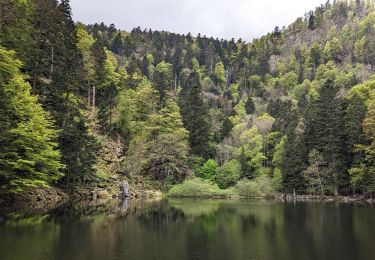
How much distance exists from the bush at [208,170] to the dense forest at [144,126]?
7.5 inches

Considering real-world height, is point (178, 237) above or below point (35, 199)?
below

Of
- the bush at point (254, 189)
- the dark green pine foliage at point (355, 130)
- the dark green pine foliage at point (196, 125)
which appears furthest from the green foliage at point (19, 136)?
the dark green pine foliage at point (355, 130)

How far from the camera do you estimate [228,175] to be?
72625 millimetres

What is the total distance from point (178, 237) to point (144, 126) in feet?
162

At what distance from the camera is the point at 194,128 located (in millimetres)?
77688

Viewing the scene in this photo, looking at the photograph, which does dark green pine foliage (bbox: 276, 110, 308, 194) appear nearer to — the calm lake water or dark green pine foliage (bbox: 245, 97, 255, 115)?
the calm lake water

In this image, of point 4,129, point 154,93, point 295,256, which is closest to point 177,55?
point 154,93

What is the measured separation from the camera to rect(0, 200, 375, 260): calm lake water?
18.2 meters

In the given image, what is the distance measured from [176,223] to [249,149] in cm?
5031

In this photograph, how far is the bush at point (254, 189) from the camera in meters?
67.6

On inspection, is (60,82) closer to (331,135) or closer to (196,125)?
(196,125)

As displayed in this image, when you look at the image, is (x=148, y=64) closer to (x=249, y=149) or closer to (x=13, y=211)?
(x=249, y=149)

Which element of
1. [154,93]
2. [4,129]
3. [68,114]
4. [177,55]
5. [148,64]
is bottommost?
[4,129]

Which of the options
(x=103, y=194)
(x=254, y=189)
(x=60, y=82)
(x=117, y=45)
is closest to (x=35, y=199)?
(x=60, y=82)
